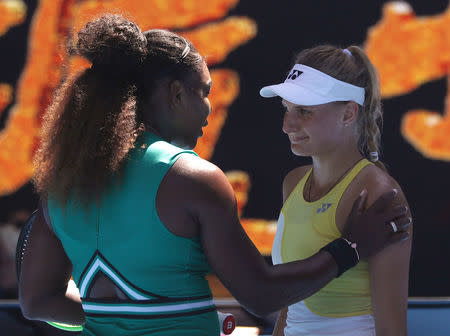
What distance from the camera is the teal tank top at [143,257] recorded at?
1.38 metres

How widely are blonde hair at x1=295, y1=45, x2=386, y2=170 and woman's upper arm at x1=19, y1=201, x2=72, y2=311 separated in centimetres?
99

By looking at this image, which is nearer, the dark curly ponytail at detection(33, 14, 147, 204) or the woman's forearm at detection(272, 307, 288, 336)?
the dark curly ponytail at detection(33, 14, 147, 204)

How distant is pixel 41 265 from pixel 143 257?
369 millimetres

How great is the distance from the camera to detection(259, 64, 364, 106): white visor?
1896 mm

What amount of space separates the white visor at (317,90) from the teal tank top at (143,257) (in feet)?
2.05

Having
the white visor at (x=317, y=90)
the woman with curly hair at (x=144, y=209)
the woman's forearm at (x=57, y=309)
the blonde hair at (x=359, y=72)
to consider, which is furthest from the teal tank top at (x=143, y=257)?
the blonde hair at (x=359, y=72)

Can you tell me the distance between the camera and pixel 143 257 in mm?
1384

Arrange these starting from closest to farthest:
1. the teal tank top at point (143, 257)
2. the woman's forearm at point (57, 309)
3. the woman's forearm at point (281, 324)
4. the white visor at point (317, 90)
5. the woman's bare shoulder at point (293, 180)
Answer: the teal tank top at point (143, 257), the woman's forearm at point (57, 309), the white visor at point (317, 90), the woman's forearm at point (281, 324), the woman's bare shoulder at point (293, 180)

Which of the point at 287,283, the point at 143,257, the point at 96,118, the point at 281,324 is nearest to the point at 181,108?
the point at 96,118

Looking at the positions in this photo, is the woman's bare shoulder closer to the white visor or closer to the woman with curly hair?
the white visor

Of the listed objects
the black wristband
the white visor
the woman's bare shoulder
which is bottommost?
the woman's bare shoulder

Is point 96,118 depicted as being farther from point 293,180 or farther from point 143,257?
point 293,180

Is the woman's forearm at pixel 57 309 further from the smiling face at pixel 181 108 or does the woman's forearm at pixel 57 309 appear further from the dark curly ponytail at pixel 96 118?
the smiling face at pixel 181 108

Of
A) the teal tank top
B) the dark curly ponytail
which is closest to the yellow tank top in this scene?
the teal tank top
